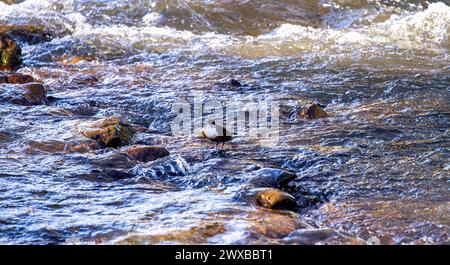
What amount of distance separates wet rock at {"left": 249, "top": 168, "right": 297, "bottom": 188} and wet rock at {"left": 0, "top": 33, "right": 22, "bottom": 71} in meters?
3.61

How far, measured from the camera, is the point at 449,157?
3916mm

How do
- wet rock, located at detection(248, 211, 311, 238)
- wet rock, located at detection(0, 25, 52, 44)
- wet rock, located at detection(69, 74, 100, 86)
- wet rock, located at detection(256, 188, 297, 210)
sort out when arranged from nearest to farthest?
wet rock, located at detection(248, 211, 311, 238) → wet rock, located at detection(256, 188, 297, 210) → wet rock, located at detection(69, 74, 100, 86) → wet rock, located at detection(0, 25, 52, 44)

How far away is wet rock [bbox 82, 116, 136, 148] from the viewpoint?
13.8ft

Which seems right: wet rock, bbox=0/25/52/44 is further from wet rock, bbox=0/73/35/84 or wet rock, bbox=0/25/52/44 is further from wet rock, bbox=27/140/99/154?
wet rock, bbox=27/140/99/154

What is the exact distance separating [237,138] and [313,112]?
2.20ft

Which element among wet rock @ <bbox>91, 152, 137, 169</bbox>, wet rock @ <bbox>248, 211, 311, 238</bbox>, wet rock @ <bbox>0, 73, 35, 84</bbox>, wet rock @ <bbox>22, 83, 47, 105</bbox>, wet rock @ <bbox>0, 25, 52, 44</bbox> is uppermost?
wet rock @ <bbox>0, 25, 52, 44</bbox>

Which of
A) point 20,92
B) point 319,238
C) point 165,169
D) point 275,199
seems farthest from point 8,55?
point 319,238

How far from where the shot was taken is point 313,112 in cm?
478

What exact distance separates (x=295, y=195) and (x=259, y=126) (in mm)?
1272

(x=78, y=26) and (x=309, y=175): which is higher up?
(x=78, y=26)

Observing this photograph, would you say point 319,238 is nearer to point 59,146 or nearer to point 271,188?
point 271,188

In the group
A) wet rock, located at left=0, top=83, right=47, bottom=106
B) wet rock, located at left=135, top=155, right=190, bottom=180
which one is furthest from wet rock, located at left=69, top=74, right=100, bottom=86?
wet rock, located at left=135, top=155, right=190, bottom=180
